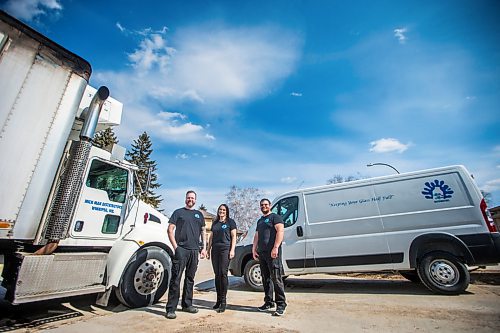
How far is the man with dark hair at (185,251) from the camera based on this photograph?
383cm

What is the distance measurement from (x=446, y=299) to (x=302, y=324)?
2.99m

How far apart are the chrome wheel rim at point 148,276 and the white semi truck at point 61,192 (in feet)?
0.06

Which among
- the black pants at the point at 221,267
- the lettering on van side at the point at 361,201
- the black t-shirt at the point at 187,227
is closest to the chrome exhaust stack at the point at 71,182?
the black t-shirt at the point at 187,227

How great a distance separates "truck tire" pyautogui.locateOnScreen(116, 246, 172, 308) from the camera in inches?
165

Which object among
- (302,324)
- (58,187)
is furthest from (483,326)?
(58,187)

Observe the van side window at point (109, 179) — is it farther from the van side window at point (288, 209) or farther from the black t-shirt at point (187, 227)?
the van side window at point (288, 209)

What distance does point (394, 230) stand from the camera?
5.20 metres

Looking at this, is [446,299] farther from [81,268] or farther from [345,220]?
[81,268]

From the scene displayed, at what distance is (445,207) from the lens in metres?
4.95

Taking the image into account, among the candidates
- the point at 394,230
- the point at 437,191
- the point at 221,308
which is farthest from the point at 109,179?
the point at 437,191

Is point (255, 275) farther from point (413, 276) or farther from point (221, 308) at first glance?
point (413, 276)

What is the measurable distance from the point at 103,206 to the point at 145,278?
1.51 metres

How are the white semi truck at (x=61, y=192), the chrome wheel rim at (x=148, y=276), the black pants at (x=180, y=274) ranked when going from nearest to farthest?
the white semi truck at (x=61, y=192) → the black pants at (x=180, y=274) → the chrome wheel rim at (x=148, y=276)

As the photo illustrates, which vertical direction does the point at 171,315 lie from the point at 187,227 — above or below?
below
